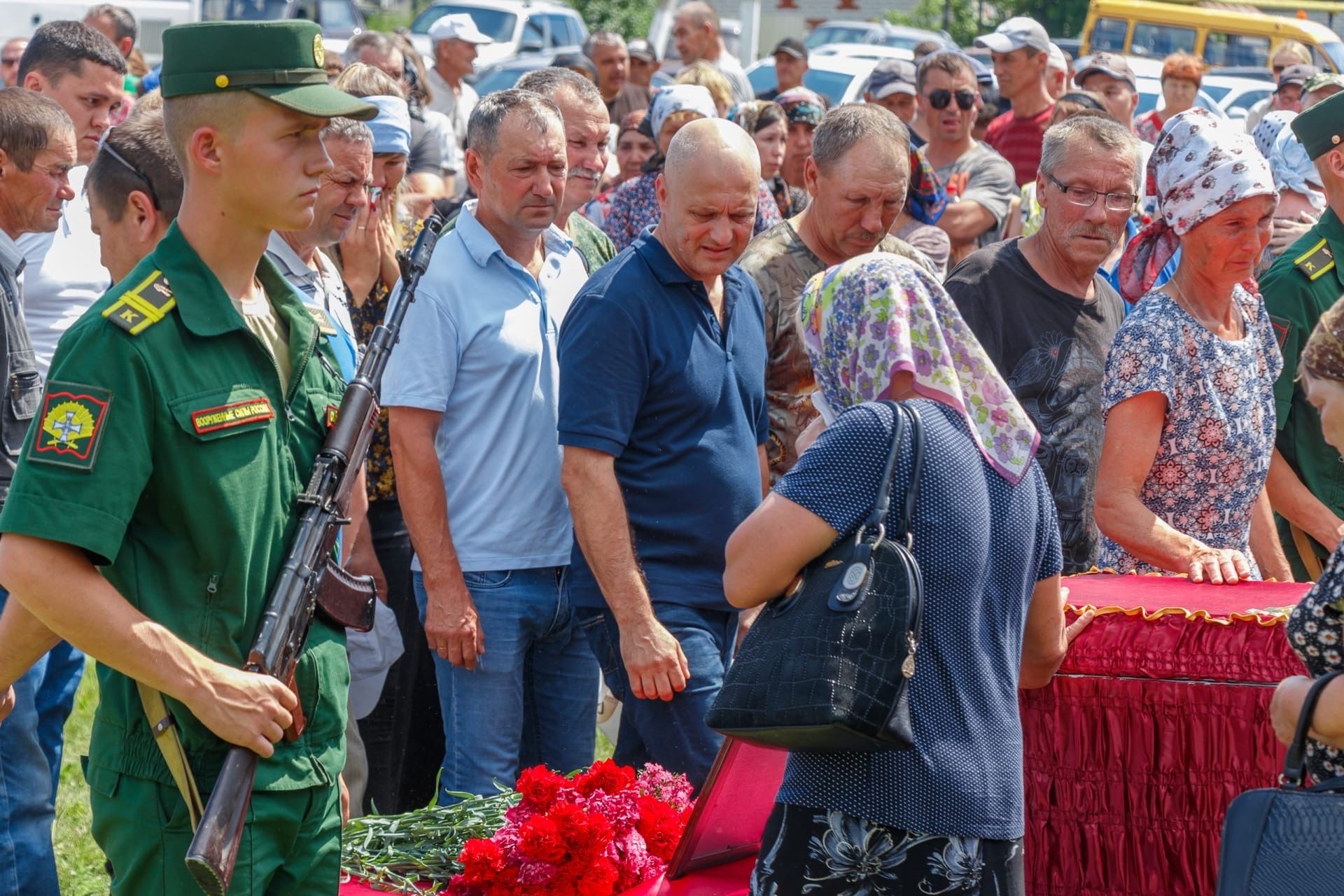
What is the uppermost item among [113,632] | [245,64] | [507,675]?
[245,64]

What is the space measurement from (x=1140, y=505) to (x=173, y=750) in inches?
93.9

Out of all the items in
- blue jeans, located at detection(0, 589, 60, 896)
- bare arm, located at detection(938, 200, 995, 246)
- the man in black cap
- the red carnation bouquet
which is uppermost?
the man in black cap

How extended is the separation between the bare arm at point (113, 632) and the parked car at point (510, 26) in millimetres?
21284

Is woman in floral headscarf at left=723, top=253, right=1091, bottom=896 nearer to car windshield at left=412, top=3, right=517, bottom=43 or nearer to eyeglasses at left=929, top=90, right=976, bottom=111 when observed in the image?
eyeglasses at left=929, top=90, right=976, bottom=111

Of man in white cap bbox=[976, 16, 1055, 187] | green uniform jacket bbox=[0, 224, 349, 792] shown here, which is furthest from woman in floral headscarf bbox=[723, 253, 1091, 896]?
man in white cap bbox=[976, 16, 1055, 187]

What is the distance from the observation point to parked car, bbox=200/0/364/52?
21031 millimetres

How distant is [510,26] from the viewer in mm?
23719

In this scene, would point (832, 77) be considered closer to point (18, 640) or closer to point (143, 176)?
point (143, 176)

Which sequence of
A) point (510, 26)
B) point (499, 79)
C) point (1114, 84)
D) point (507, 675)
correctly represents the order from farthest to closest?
point (510, 26) < point (499, 79) < point (1114, 84) < point (507, 675)

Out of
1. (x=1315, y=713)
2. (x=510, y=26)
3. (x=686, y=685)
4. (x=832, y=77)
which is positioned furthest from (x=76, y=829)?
(x=510, y=26)

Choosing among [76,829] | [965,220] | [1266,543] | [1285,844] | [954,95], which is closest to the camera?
[1285,844]

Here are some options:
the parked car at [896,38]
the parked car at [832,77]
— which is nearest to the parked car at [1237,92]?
the parked car at [832,77]

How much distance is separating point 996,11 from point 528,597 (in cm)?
2887

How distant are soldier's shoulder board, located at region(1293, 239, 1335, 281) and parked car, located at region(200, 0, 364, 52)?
15814 millimetres
